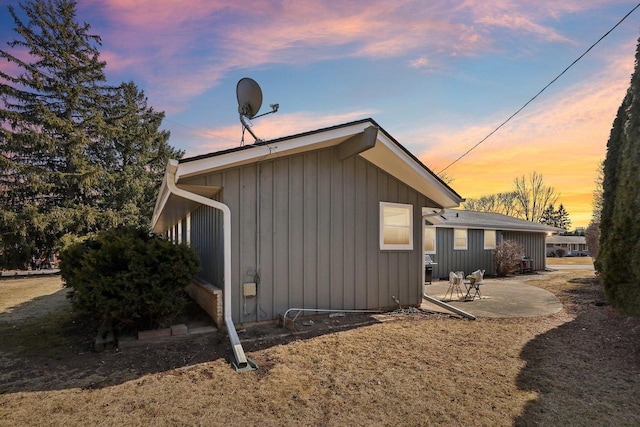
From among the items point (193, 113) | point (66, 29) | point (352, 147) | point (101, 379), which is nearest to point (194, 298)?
point (101, 379)

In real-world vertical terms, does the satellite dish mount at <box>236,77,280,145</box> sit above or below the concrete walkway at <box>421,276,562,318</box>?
above

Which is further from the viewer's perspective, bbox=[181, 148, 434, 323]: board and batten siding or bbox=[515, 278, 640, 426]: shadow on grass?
bbox=[181, 148, 434, 323]: board and batten siding

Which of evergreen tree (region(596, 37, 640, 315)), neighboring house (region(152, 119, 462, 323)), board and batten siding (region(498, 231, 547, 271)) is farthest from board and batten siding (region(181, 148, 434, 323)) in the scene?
board and batten siding (region(498, 231, 547, 271))

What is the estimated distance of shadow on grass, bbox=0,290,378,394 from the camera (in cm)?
366

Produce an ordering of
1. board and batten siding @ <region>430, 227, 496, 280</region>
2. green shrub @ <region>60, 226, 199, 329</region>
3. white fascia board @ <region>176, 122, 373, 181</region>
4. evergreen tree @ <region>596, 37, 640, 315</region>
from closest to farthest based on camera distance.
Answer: evergreen tree @ <region>596, 37, 640, 315</region> < green shrub @ <region>60, 226, 199, 329</region> < white fascia board @ <region>176, 122, 373, 181</region> < board and batten siding @ <region>430, 227, 496, 280</region>

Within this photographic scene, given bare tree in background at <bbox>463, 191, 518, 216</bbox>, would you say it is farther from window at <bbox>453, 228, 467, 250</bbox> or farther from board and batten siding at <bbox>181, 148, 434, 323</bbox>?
board and batten siding at <bbox>181, 148, 434, 323</bbox>

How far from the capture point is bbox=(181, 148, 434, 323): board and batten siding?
549 cm

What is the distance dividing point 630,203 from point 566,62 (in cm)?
448

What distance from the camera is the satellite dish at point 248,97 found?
5973mm

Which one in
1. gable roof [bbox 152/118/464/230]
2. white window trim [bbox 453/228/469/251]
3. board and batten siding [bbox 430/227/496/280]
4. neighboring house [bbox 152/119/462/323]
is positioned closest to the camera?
gable roof [bbox 152/118/464/230]

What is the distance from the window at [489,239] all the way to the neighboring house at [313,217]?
30.8 ft

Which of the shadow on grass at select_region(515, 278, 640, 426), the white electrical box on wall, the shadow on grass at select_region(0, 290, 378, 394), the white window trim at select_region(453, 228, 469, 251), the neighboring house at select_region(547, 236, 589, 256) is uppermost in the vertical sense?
the white window trim at select_region(453, 228, 469, 251)

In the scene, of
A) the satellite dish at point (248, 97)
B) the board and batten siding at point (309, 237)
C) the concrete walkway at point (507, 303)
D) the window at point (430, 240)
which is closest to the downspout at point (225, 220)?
the board and batten siding at point (309, 237)

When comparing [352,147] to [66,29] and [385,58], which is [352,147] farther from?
[66,29]
